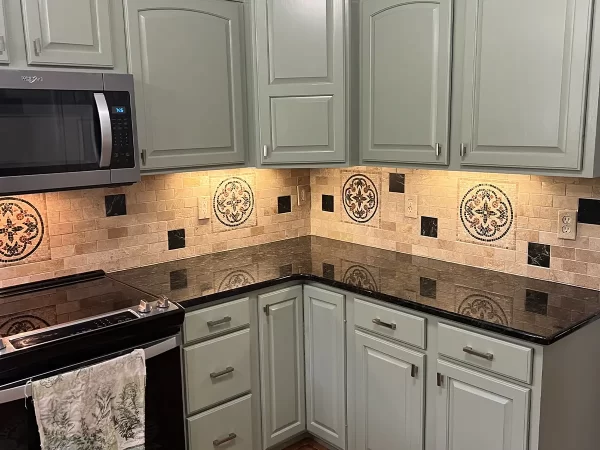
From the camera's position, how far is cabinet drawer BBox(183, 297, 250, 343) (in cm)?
219

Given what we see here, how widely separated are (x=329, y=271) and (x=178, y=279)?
0.67m

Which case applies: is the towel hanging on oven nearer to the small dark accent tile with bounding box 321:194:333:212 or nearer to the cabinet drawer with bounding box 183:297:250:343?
the cabinet drawer with bounding box 183:297:250:343

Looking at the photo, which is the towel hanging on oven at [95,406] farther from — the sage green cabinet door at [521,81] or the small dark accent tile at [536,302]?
the sage green cabinet door at [521,81]

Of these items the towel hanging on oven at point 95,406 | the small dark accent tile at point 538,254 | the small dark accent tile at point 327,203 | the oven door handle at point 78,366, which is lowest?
the towel hanging on oven at point 95,406

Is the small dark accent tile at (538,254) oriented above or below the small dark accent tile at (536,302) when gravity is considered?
above

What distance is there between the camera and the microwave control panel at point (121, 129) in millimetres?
2057

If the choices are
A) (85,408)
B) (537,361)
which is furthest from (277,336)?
(537,361)

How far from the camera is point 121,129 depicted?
6.84 ft

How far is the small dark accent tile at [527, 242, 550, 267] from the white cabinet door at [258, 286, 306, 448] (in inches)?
39.0

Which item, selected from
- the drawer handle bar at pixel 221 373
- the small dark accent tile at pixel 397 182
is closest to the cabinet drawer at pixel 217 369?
the drawer handle bar at pixel 221 373

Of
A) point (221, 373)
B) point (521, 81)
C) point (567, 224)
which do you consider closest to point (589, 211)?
point (567, 224)

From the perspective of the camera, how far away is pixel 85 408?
5.70 ft

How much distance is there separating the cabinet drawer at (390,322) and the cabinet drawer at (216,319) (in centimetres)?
47

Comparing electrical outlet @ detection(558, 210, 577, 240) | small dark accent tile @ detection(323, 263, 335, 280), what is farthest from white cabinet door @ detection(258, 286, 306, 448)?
electrical outlet @ detection(558, 210, 577, 240)
